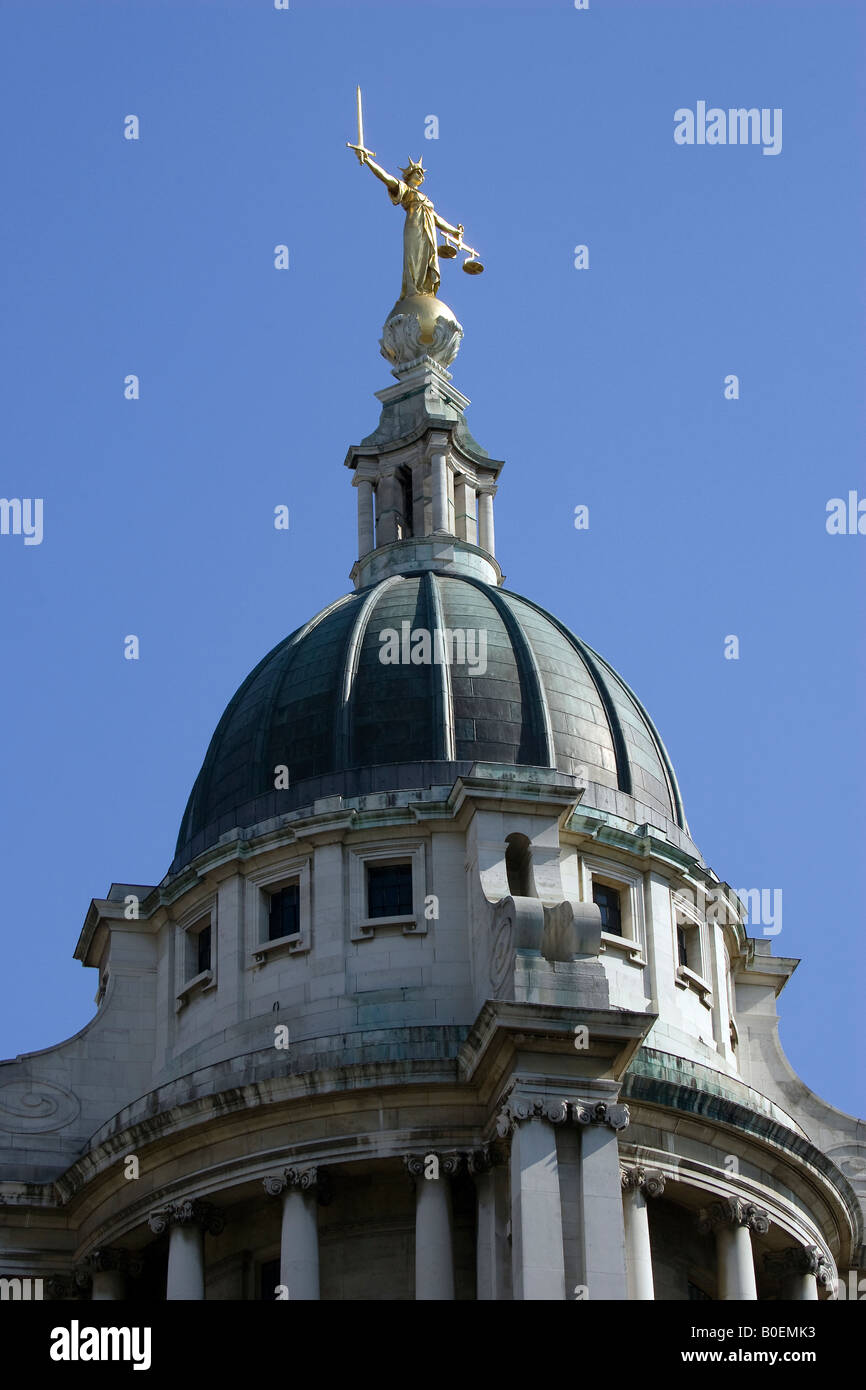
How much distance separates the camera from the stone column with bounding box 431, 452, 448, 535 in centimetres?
7062

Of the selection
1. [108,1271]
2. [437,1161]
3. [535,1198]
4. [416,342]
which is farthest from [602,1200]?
[416,342]

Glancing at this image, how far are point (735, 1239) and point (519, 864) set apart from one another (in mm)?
9229

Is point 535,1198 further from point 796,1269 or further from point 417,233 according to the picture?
point 417,233

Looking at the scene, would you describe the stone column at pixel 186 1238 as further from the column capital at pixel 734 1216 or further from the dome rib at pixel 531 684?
the dome rib at pixel 531 684

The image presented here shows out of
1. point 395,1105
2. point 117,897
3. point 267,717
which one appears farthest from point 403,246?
point 395,1105

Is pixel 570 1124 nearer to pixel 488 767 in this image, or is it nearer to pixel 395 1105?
pixel 395 1105

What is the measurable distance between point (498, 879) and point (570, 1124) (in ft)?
25.4

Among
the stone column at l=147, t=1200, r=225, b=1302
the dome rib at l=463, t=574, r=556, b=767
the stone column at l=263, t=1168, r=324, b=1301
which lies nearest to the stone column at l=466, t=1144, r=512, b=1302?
the stone column at l=263, t=1168, r=324, b=1301

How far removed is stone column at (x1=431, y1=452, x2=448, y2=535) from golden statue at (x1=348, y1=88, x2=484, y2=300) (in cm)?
766

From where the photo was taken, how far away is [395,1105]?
5488 cm

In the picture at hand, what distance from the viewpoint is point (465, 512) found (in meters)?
72.4

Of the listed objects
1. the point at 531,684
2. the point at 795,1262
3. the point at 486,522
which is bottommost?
the point at 795,1262

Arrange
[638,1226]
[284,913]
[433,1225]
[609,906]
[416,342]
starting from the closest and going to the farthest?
[433,1225]
[638,1226]
[284,913]
[609,906]
[416,342]

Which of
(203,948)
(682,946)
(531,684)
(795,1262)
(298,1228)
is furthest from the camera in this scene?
(531,684)
